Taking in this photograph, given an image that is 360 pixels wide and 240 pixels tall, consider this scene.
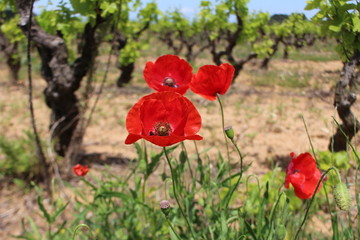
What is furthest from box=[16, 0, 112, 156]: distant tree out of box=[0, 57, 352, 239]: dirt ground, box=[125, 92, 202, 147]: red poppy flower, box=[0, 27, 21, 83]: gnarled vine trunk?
box=[0, 27, 21, 83]: gnarled vine trunk

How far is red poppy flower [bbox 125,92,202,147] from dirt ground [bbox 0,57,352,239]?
1.73 metres

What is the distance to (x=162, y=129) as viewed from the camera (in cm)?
79

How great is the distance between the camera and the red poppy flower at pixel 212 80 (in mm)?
929

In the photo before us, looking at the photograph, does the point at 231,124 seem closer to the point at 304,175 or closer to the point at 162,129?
the point at 304,175

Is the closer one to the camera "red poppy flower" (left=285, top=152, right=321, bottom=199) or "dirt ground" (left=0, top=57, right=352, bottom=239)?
"red poppy flower" (left=285, top=152, right=321, bottom=199)

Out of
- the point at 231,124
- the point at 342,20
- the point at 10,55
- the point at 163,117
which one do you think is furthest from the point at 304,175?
the point at 10,55

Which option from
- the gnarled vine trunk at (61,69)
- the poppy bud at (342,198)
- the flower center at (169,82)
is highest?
the flower center at (169,82)

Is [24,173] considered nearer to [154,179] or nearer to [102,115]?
[154,179]

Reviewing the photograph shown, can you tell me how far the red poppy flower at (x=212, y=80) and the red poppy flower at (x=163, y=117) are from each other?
0.54 ft

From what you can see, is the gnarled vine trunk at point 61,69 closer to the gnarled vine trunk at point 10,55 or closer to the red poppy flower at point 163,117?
the red poppy flower at point 163,117

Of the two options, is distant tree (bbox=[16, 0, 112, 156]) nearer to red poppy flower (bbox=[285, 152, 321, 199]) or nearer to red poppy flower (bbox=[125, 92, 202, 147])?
red poppy flower (bbox=[125, 92, 202, 147])

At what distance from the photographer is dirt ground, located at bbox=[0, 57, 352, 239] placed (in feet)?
9.08

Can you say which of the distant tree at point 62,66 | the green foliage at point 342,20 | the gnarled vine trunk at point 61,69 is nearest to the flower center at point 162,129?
the green foliage at point 342,20

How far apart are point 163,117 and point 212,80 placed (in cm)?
22
